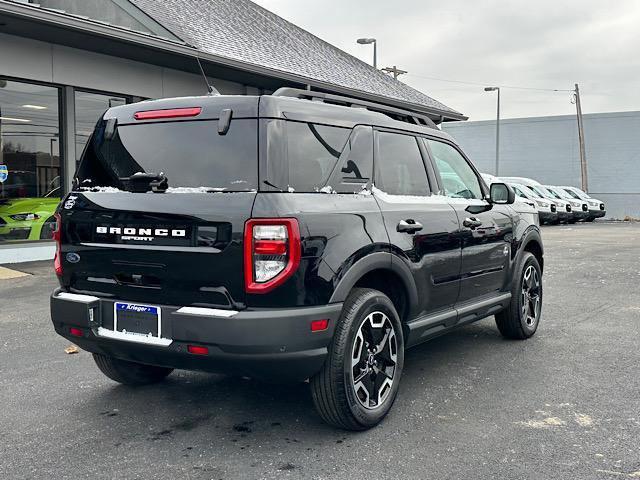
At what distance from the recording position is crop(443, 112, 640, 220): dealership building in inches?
1549

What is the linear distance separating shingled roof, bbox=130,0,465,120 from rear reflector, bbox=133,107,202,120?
9641 millimetres

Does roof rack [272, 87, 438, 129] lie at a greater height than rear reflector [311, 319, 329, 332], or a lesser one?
greater

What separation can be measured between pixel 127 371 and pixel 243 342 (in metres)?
1.61

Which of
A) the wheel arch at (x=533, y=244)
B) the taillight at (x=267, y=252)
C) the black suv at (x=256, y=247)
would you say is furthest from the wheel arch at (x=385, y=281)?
the wheel arch at (x=533, y=244)

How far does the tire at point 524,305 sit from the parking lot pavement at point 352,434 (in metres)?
0.14

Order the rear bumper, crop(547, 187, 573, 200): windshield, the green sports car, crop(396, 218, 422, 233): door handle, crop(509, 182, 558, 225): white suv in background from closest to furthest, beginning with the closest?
the rear bumper → crop(396, 218, 422, 233): door handle → the green sports car → crop(509, 182, 558, 225): white suv in background → crop(547, 187, 573, 200): windshield

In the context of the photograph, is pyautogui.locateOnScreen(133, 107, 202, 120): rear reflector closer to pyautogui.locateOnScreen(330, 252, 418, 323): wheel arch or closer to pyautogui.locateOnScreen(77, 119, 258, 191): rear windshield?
pyautogui.locateOnScreen(77, 119, 258, 191): rear windshield

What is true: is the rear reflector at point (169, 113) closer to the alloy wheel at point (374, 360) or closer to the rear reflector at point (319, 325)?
the rear reflector at point (319, 325)

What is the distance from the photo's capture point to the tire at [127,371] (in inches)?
174

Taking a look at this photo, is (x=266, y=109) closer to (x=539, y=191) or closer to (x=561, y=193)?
(x=539, y=191)

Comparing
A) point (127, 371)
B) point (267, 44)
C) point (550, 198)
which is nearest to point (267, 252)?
point (127, 371)

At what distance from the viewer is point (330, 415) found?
3.58 metres

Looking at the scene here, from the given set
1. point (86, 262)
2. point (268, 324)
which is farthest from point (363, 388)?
point (86, 262)

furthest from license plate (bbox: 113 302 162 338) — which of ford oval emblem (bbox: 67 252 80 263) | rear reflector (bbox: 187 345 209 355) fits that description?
ford oval emblem (bbox: 67 252 80 263)
